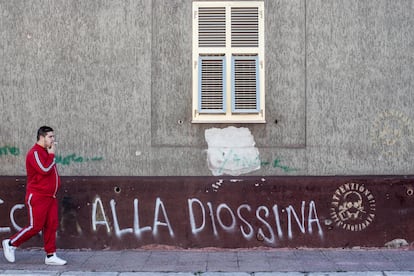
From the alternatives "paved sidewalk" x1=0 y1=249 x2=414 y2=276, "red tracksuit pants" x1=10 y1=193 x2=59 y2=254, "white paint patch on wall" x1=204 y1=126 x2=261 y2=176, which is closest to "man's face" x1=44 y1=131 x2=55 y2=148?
"red tracksuit pants" x1=10 y1=193 x2=59 y2=254

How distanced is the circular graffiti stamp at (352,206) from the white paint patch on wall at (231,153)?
120 cm

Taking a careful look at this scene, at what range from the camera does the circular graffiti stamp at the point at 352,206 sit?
732 cm

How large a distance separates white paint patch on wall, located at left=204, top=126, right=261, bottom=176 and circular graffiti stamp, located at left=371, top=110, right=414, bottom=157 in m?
1.71

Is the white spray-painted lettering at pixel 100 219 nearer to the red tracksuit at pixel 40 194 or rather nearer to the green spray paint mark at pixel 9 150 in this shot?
the red tracksuit at pixel 40 194

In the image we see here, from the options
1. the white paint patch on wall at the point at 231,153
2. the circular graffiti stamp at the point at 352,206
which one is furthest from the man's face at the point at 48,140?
the circular graffiti stamp at the point at 352,206

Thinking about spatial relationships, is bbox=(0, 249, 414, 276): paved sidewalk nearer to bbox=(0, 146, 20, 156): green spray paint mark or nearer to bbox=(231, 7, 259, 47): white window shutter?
bbox=(0, 146, 20, 156): green spray paint mark

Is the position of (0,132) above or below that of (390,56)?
below

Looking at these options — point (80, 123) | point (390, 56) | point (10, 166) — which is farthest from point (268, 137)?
point (10, 166)

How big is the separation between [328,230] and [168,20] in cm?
369

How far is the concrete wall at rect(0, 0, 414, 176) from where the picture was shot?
7.49m

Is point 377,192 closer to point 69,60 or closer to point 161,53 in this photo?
point 161,53

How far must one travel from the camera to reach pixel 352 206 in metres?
7.34

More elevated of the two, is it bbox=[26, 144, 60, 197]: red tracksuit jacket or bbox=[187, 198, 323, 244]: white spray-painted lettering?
bbox=[26, 144, 60, 197]: red tracksuit jacket

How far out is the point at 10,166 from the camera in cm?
752
